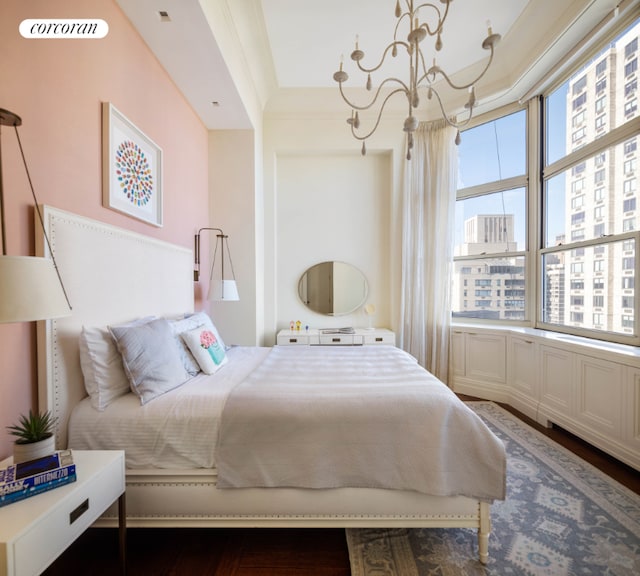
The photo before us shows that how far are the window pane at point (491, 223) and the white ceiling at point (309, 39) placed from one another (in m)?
1.04

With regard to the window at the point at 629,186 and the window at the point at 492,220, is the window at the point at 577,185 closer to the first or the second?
the window at the point at 629,186

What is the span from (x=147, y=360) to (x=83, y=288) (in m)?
0.47

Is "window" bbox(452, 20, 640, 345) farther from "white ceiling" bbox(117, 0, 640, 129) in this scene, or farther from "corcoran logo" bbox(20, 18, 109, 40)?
"corcoran logo" bbox(20, 18, 109, 40)

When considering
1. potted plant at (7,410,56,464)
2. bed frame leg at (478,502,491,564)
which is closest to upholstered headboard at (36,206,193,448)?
potted plant at (7,410,56,464)

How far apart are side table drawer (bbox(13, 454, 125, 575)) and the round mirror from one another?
2837mm

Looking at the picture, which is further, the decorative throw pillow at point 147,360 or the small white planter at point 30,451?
the decorative throw pillow at point 147,360

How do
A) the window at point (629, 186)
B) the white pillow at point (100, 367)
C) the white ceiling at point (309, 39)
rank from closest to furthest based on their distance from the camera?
the white pillow at point (100, 367) → the white ceiling at point (309, 39) → the window at point (629, 186)

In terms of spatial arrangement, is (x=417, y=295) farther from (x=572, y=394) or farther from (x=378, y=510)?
(x=378, y=510)

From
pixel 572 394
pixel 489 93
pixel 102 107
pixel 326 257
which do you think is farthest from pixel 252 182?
pixel 572 394

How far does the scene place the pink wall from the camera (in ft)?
3.99

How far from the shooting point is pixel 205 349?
2.00m

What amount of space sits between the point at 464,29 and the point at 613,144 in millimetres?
1577

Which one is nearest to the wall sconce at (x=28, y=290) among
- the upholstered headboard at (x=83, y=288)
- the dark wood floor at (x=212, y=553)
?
the upholstered headboard at (x=83, y=288)

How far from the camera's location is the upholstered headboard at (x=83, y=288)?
1343mm
